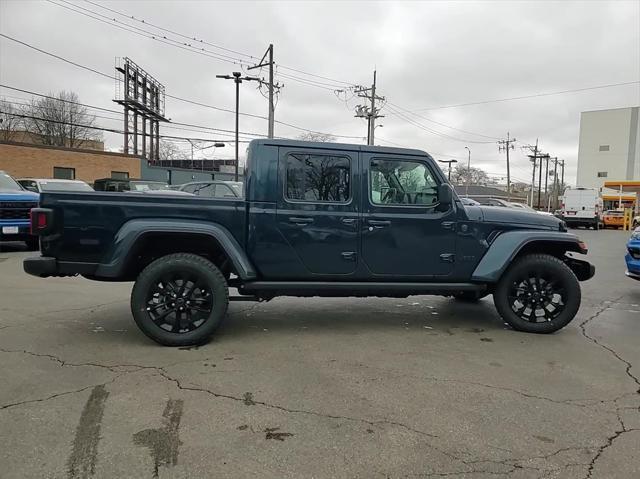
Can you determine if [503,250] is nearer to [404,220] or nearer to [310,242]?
[404,220]

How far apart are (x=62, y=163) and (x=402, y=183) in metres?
32.8

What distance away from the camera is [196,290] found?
4.80 meters

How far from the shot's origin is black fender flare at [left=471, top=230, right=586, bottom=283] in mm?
5254

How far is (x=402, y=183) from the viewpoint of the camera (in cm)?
523

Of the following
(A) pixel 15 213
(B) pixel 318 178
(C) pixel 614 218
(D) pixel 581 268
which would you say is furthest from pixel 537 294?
(C) pixel 614 218

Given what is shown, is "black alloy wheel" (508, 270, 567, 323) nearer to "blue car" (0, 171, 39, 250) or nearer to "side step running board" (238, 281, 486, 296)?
"side step running board" (238, 281, 486, 296)

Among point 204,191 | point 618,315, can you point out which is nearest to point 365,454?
point 618,315

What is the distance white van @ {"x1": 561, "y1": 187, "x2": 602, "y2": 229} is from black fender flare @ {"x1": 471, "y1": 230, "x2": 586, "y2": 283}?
1164 inches

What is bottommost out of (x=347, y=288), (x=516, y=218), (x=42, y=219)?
(x=347, y=288)

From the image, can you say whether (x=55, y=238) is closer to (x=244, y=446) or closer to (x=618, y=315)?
(x=244, y=446)

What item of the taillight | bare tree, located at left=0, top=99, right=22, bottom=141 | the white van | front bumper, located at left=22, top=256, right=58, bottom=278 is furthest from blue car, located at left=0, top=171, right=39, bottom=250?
bare tree, located at left=0, top=99, right=22, bottom=141

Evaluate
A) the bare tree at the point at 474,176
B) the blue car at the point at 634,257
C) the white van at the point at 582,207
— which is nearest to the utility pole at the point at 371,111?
the white van at the point at 582,207

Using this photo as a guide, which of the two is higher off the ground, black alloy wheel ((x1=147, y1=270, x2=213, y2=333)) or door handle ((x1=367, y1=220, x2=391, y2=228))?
door handle ((x1=367, y1=220, x2=391, y2=228))

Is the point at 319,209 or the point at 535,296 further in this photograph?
the point at 535,296
